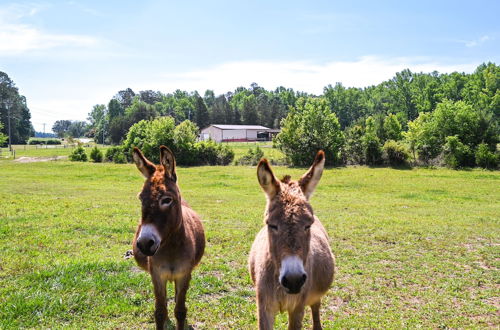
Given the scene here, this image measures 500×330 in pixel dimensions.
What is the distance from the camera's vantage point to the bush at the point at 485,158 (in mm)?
36531

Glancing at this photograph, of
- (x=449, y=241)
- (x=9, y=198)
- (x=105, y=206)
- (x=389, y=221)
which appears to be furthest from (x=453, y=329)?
(x=9, y=198)

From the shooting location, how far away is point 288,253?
3127 millimetres

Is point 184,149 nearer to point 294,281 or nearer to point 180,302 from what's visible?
point 180,302

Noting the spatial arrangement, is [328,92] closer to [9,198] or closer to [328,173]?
[328,173]

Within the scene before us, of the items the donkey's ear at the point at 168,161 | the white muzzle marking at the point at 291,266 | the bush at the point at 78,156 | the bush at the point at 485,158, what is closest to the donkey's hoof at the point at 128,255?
the donkey's ear at the point at 168,161

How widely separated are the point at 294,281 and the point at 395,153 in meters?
42.1

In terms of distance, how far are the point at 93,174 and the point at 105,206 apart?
21.7 meters

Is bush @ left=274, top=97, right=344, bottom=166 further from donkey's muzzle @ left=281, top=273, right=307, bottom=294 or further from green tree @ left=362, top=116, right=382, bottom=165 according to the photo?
donkey's muzzle @ left=281, top=273, right=307, bottom=294

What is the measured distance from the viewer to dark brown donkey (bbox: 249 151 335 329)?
3.10 meters

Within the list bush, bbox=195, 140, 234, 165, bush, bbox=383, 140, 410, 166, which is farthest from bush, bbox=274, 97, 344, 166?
bush, bbox=195, 140, 234, 165

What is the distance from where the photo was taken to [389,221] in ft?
46.8

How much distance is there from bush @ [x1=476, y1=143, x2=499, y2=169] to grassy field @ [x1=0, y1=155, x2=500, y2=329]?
72.4 feet

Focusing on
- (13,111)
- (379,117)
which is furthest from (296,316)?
(13,111)

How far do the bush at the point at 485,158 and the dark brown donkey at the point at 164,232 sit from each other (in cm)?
4119
